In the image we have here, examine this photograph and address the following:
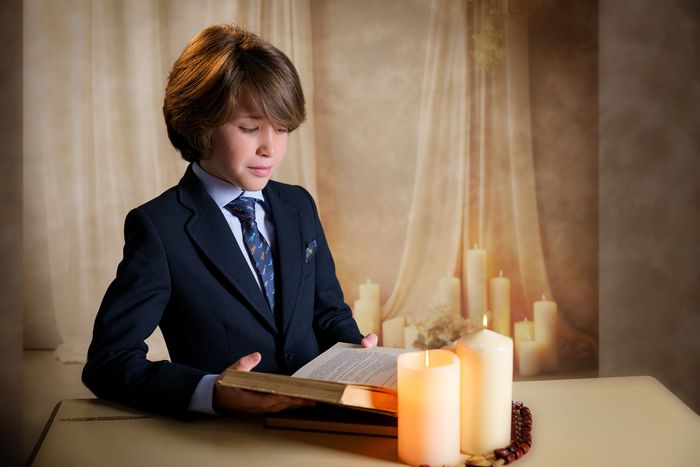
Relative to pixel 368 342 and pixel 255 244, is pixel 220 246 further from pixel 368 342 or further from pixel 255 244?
pixel 368 342

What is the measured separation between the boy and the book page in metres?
0.06

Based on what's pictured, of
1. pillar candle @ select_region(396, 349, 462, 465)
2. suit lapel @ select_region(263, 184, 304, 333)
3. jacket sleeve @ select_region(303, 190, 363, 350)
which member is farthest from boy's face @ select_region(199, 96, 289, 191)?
pillar candle @ select_region(396, 349, 462, 465)

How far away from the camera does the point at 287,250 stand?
4.51 ft

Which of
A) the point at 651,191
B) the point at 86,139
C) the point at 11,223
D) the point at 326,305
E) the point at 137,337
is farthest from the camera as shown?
the point at 651,191

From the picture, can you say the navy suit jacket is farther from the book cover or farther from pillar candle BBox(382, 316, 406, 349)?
pillar candle BBox(382, 316, 406, 349)

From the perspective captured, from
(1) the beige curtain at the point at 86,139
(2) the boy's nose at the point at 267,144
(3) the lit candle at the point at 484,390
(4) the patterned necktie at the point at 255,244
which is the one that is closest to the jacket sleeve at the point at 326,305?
(4) the patterned necktie at the point at 255,244

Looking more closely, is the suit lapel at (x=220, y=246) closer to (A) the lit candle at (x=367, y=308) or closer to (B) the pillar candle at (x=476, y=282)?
(A) the lit candle at (x=367, y=308)

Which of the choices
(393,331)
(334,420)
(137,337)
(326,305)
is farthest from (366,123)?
(334,420)

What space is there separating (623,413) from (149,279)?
30.6 inches

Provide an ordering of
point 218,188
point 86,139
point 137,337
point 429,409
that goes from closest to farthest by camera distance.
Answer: point 429,409 → point 137,337 → point 218,188 → point 86,139

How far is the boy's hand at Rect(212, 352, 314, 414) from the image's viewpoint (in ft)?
3.32

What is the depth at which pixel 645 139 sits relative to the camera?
10.0 ft

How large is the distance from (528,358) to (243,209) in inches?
83.1

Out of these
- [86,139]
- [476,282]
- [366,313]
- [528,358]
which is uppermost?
[86,139]
